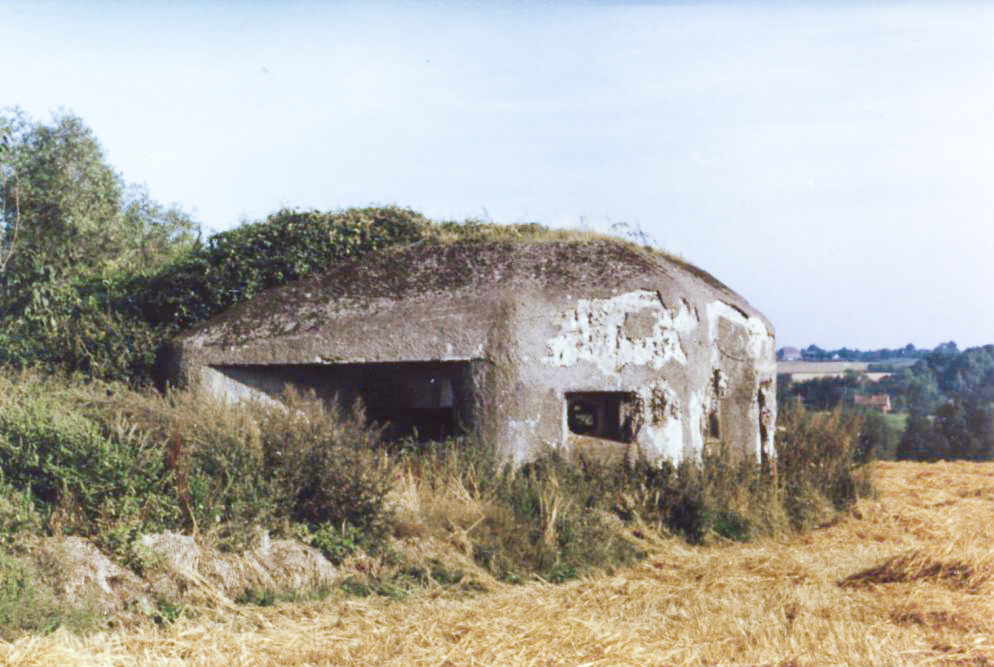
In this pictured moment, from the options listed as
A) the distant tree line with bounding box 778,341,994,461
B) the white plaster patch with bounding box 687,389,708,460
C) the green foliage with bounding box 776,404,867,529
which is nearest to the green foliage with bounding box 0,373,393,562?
the white plaster patch with bounding box 687,389,708,460

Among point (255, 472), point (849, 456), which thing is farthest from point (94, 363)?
point (849, 456)

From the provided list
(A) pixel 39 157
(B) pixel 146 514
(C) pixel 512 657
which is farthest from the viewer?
(A) pixel 39 157

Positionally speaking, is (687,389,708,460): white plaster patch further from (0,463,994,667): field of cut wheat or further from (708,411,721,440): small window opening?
(0,463,994,667): field of cut wheat

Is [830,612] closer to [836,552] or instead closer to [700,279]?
[836,552]

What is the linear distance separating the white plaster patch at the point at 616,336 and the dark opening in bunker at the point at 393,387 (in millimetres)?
978

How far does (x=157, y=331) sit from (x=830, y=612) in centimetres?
719

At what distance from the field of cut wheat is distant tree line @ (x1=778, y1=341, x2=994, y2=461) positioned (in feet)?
52.2

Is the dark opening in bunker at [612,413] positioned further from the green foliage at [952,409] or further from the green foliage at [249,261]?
the green foliage at [952,409]

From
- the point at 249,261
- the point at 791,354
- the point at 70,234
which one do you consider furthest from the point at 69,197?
the point at 791,354

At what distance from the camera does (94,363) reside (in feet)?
34.5

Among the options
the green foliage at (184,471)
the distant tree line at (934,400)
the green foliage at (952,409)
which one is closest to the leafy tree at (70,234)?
the green foliage at (184,471)

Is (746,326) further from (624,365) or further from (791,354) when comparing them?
(791,354)

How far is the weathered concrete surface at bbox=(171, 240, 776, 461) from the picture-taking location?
33.0 ft

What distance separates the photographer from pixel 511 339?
10.1 metres
